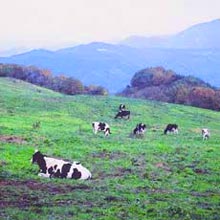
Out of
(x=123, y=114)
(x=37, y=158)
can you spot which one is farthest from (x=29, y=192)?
(x=123, y=114)

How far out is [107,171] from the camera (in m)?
24.6

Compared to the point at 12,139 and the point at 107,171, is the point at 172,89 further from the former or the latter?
the point at 107,171

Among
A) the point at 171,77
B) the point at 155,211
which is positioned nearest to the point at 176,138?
the point at 155,211

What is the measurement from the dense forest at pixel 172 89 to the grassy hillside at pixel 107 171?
30.7m

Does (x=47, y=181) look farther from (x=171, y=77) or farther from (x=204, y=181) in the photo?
(x=171, y=77)

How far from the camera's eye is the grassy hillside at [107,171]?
17.2 metres

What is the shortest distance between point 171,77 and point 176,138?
71.8 meters

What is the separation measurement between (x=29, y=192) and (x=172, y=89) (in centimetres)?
7382

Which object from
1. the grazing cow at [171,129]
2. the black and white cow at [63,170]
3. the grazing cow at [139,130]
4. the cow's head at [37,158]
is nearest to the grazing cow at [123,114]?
the grazing cow at [171,129]

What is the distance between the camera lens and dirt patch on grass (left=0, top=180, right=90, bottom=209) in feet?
58.1

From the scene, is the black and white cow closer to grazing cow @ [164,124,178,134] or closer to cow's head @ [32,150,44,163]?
cow's head @ [32,150,44,163]

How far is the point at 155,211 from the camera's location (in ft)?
56.3

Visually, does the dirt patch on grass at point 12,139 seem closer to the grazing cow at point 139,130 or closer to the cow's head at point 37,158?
the cow's head at point 37,158

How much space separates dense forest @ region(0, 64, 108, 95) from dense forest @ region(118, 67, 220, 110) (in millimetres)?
11121
